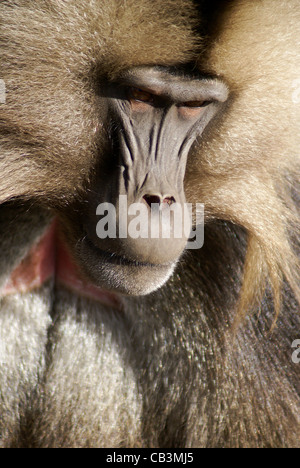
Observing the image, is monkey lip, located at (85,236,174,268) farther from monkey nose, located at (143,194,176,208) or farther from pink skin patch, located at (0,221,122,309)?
pink skin patch, located at (0,221,122,309)

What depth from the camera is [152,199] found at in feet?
7.78

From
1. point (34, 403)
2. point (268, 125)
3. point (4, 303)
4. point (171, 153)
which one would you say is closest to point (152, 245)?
point (171, 153)

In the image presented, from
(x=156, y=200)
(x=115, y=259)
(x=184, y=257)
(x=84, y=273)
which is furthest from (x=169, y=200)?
(x=184, y=257)

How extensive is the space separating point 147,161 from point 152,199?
0.57 feet

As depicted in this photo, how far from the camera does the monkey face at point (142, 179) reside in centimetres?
238

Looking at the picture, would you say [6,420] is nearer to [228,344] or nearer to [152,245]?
[228,344]

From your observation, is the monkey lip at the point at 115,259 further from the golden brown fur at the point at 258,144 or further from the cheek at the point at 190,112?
the cheek at the point at 190,112

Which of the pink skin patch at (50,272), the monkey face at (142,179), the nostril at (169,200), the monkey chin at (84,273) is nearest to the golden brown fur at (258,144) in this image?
the monkey face at (142,179)

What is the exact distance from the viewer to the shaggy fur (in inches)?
91.9

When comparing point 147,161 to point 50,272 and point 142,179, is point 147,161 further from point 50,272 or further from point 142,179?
point 50,272

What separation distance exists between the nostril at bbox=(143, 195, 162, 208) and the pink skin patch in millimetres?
883

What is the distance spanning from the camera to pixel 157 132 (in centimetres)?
252

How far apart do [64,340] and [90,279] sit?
2.14 feet

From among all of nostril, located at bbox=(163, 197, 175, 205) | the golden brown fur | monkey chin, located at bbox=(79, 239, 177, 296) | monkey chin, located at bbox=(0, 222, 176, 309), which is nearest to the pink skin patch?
monkey chin, located at bbox=(0, 222, 176, 309)
